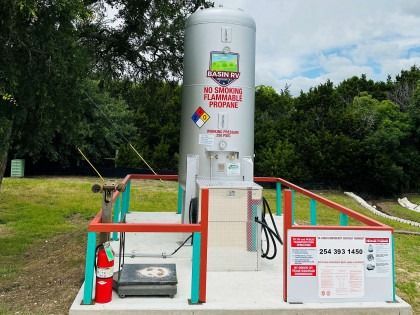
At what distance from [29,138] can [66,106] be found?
95 centimetres

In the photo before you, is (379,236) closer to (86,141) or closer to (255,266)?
(255,266)

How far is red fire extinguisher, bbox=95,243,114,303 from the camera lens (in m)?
4.44

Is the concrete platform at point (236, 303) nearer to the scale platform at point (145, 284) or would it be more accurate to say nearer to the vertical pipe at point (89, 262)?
the scale platform at point (145, 284)

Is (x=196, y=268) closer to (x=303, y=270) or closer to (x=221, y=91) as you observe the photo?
(x=303, y=270)

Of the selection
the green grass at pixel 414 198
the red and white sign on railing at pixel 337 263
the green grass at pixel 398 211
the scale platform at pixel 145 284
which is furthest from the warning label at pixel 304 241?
the green grass at pixel 414 198

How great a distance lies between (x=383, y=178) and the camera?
972 inches

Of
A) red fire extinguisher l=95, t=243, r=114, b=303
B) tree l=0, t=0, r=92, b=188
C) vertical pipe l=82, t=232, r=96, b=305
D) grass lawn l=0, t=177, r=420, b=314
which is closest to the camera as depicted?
vertical pipe l=82, t=232, r=96, b=305

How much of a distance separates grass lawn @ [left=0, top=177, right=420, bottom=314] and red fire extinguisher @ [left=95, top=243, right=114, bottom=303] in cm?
62

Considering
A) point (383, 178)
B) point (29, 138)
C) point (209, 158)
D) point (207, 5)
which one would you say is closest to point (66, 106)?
point (29, 138)

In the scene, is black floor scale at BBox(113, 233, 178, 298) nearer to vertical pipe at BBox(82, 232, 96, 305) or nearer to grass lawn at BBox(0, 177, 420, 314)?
vertical pipe at BBox(82, 232, 96, 305)

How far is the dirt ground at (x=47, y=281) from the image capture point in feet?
16.2

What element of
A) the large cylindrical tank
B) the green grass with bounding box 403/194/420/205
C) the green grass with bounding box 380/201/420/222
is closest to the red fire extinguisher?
the large cylindrical tank

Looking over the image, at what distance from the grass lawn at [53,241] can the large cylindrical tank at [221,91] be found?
258 centimetres

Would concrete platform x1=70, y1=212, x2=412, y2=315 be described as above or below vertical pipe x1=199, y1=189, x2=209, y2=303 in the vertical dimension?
below
